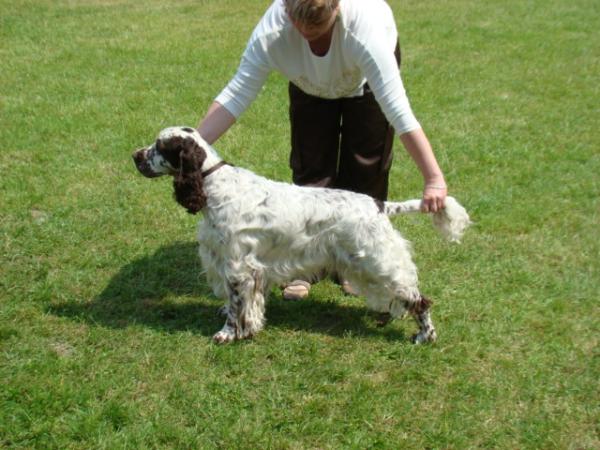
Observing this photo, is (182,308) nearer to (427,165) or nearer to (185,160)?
(185,160)

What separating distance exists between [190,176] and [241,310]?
927 mm

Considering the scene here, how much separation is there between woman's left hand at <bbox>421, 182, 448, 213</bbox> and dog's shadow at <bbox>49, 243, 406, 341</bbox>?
3.07 ft

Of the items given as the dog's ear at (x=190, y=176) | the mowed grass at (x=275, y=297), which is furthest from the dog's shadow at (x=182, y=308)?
the dog's ear at (x=190, y=176)

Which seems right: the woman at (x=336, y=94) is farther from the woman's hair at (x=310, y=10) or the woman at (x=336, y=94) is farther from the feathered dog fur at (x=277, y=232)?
the feathered dog fur at (x=277, y=232)

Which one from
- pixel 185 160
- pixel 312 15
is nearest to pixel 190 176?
pixel 185 160

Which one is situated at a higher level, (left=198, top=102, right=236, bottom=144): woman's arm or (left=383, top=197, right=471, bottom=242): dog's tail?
(left=198, top=102, right=236, bottom=144): woman's arm

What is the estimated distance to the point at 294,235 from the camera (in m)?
4.26

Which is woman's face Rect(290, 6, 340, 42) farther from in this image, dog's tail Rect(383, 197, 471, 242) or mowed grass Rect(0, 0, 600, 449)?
mowed grass Rect(0, 0, 600, 449)

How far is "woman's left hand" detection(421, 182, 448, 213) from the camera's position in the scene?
401cm

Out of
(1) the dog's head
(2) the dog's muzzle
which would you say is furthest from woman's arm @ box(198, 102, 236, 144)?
(2) the dog's muzzle

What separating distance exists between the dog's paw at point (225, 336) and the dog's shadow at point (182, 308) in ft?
0.42

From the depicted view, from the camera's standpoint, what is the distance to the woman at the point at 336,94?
3865 mm

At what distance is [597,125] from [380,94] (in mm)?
5436

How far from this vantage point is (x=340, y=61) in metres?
4.08
